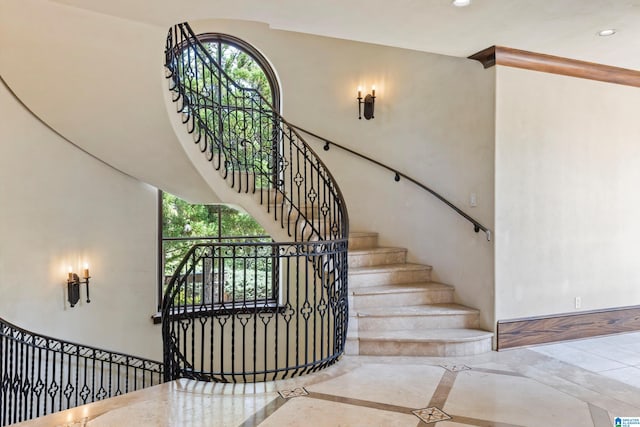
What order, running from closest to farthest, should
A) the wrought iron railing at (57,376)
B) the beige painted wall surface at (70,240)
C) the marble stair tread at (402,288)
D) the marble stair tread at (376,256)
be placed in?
1. the wrought iron railing at (57,376)
2. the marble stair tread at (402,288)
3. the beige painted wall surface at (70,240)
4. the marble stair tread at (376,256)

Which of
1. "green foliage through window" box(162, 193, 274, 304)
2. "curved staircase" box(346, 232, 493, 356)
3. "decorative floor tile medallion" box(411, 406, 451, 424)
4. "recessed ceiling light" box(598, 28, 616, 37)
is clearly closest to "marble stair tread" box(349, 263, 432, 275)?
"curved staircase" box(346, 232, 493, 356)

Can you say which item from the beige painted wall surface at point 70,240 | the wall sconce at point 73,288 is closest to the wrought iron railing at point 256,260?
the beige painted wall surface at point 70,240

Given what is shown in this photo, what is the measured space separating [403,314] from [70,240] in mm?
3746

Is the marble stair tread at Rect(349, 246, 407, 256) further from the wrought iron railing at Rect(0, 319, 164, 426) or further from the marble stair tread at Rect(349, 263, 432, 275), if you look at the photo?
the wrought iron railing at Rect(0, 319, 164, 426)

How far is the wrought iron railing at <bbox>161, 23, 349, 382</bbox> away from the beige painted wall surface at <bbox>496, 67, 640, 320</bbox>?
1.55 metres

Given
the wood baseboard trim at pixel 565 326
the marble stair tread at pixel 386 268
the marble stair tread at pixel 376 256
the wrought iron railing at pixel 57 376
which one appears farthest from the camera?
the marble stair tread at pixel 376 256

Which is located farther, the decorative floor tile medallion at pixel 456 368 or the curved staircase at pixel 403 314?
the curved staircase at pixel 403 314

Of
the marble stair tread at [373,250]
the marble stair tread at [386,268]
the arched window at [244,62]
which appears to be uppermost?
the arched window at [244,62]

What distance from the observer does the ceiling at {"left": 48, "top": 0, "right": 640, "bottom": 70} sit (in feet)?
9.23

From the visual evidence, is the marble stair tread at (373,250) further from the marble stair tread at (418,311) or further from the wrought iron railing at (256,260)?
the marble stair tread at (418,311)

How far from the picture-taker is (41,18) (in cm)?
305

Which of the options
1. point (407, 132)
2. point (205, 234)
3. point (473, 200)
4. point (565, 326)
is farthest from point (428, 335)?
point (205, 234)

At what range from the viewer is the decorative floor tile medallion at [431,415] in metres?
2.41

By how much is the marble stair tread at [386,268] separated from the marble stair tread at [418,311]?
444 mm
